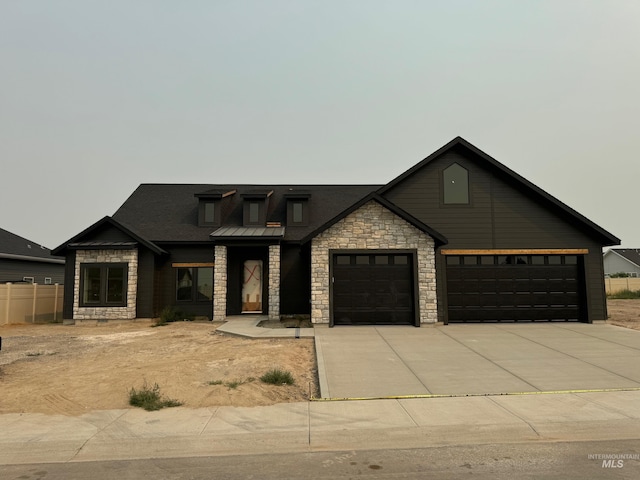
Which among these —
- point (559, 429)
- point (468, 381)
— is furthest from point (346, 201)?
point (559, 429)

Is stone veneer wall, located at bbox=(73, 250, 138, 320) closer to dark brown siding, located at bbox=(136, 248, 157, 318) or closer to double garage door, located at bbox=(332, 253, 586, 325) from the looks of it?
dark brown siding, located at bbox=(136, 248, 157, 318)

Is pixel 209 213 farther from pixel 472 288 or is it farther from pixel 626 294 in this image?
pixel 626 294

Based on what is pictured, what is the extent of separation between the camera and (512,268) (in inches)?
615

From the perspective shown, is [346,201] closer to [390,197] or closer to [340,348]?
[390,197]

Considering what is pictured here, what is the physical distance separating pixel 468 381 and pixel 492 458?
3201mm

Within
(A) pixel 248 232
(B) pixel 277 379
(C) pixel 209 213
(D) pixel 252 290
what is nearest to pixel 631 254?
(D) pixel 252 290

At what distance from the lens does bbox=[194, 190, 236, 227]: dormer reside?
63.5 feet

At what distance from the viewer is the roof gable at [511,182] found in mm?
15461

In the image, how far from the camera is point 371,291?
579 inches

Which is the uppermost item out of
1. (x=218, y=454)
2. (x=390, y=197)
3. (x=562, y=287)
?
(x=390, y=197)

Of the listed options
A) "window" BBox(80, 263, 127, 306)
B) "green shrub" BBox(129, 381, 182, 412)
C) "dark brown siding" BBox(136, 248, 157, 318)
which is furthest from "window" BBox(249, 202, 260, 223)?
"green shrub" BBox(129, 381, 182, 412)

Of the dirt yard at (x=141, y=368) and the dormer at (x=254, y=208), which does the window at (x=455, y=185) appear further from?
the dirt yard at (x=141, y=368)

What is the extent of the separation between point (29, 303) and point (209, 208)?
923cm

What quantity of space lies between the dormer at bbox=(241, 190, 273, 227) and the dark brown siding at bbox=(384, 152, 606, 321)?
6519 mm
